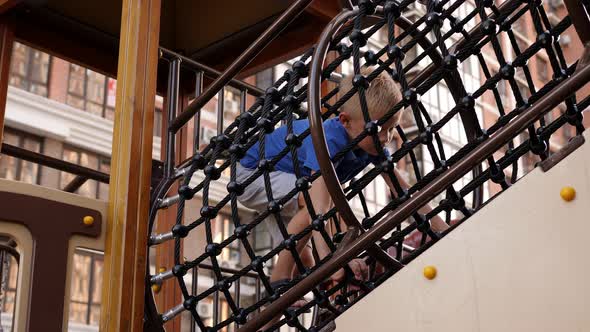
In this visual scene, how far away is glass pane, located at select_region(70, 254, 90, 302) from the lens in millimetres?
11322

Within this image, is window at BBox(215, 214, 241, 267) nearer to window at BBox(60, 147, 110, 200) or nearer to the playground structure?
window at BBox(60, 147, 110, 200)

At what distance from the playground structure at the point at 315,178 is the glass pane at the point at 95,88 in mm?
10571

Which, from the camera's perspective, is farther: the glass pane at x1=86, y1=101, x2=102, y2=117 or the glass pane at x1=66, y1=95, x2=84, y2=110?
the glass pane at x1=86, y1=101, x2=102, y2=117

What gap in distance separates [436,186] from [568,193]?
225 mm

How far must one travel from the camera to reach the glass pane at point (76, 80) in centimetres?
1223

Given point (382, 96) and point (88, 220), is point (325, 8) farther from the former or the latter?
point (88, 220)

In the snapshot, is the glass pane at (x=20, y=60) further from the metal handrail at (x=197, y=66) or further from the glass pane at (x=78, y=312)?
the metal handrail at (x=197, y=66)

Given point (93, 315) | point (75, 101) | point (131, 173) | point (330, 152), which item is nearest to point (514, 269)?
point (330, 152)

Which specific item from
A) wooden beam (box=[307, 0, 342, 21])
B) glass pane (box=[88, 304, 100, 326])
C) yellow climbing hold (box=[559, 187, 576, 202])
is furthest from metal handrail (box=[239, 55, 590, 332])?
glass pane (box=[88, 304, 100, 326])

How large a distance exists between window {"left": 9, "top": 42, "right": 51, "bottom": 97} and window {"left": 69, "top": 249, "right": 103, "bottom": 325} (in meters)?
2.53

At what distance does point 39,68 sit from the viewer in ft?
38.6

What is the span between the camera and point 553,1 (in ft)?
64.4

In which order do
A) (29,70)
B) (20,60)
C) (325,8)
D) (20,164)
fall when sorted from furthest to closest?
(29,70)
(20,60)
(20,164)
(325,8)

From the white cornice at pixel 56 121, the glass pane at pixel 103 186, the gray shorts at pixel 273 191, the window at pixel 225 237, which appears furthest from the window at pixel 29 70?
the gray shorts at pixel 273 191
